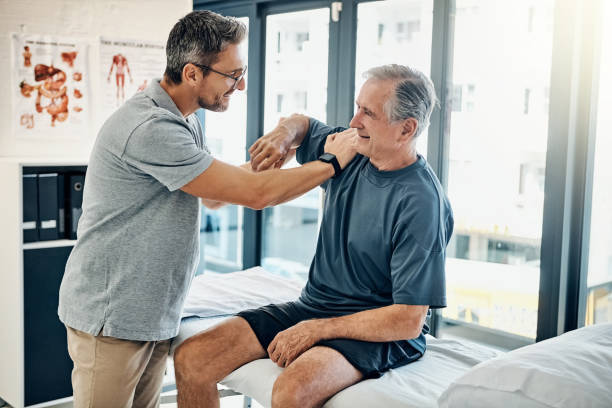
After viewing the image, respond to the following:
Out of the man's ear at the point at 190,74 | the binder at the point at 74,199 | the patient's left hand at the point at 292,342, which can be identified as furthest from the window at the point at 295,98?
the patient's left hand at the point at 292,342

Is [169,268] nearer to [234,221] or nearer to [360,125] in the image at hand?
[360,125]

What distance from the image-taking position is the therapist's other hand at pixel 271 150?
186 cm

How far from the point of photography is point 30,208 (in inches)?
103

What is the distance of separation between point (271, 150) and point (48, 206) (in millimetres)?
1263

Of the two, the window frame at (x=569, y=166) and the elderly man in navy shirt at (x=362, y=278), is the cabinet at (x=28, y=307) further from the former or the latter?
the window frame at (x=569, y=166)

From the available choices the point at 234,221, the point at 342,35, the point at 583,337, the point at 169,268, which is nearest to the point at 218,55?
the point at 169,268

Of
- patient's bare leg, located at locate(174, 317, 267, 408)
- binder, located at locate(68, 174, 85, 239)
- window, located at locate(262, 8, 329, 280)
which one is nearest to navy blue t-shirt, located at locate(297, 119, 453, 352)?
patient's bare leg, located at locate(174, 317, 267, 408)

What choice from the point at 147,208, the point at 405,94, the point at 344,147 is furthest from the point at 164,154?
the point at 405,94

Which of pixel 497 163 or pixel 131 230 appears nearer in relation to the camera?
pixel 131 230

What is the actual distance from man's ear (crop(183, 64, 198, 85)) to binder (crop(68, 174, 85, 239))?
1226mm

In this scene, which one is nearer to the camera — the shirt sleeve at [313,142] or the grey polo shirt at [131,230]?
the grey polo shirt at [131,230]

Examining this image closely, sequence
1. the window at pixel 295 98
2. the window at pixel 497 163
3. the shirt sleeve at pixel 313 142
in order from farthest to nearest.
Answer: the window at pixel 295 98, the window at pixel 497 163, the shirt sleeve at pixel 313 142

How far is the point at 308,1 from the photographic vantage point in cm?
354

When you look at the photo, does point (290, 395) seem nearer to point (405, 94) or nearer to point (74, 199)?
point (405, 94)
